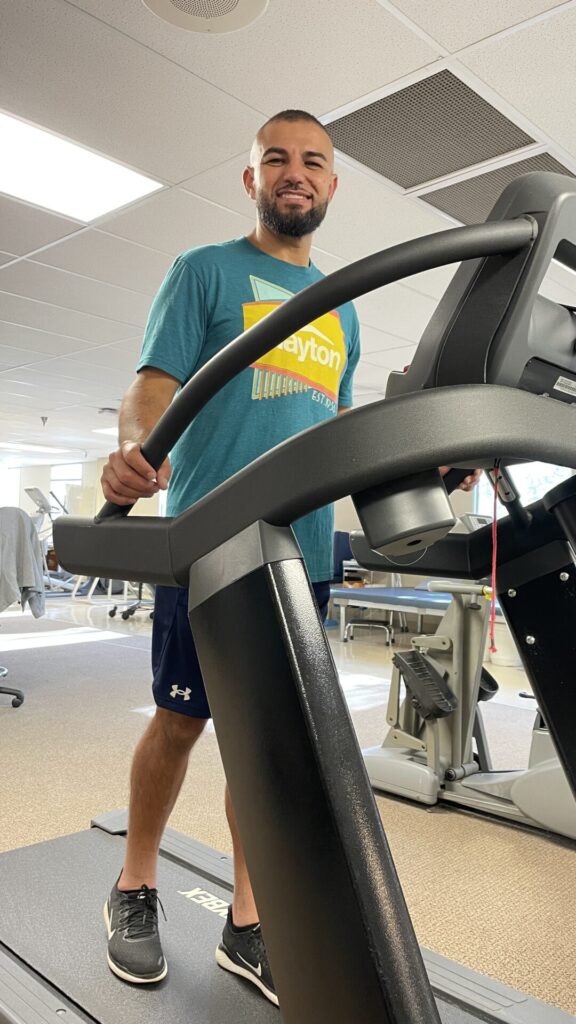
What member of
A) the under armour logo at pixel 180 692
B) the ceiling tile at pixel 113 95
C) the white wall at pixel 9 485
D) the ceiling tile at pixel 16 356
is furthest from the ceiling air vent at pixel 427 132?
the white wall at pixel 9 485

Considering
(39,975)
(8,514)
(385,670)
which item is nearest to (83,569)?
(39,975)

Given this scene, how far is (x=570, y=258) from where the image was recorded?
0.78m

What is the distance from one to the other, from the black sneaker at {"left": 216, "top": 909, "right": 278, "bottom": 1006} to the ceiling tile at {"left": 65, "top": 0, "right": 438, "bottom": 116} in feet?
7.95

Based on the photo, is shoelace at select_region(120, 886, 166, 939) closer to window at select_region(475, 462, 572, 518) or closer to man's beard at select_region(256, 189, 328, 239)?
man's beard at select_region(256, 189, 328, 239)

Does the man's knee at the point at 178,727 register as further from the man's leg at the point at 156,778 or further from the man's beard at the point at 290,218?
the man's beard at the point at 290,218

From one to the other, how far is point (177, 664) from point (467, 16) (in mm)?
2090

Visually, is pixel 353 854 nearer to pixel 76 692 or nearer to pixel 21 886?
pixel 21 886

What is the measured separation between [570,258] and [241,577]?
460 millimetres

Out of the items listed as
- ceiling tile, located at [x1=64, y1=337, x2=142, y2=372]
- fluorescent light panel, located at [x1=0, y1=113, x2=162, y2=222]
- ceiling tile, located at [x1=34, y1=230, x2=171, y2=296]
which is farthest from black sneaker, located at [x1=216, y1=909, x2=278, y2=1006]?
ceiling tile, located at [x1=64, y1=337, x2=142, y2=372]

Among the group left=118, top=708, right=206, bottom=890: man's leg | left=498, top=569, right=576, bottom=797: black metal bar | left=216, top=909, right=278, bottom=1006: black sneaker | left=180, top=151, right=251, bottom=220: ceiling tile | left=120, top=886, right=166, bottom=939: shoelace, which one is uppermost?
left=180, top=151, right=251, bottom=220: ceiling tile

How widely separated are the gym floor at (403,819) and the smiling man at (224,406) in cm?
54

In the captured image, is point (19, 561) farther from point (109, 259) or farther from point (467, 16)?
point (467, 16)

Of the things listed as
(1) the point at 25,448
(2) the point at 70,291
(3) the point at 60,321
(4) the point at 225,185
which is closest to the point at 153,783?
(4) the point at 225,185

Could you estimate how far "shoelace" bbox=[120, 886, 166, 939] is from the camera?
1.50 metres
